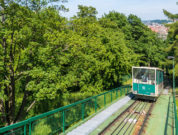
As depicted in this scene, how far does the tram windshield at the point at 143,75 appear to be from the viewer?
16.8 m

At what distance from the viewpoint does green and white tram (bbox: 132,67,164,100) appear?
1656 centimetres

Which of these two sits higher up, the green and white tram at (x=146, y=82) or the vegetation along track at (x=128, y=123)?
the green and white tram at (x=146, y=82)

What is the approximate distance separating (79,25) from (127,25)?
2657 cm

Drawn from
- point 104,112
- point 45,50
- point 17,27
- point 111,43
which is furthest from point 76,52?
point 111,43

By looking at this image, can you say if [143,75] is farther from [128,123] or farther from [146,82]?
[128,123]

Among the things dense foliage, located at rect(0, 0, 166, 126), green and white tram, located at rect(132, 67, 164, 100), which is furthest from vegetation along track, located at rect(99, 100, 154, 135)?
dense foliage, located at rect(0, 0, 166, 126)

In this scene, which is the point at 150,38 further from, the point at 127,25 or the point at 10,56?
the point at 10,56

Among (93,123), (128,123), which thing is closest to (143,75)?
(128,123)

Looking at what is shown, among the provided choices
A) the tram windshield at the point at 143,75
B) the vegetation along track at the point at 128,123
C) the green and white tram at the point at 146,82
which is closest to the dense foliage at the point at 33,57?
the vegetation along track at the point at 128,123

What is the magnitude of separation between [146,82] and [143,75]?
83 centimetres

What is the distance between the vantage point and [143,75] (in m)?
17.4

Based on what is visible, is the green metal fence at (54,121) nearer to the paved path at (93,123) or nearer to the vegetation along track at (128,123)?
the paved path at (93,123)

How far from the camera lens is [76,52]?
12172 mm

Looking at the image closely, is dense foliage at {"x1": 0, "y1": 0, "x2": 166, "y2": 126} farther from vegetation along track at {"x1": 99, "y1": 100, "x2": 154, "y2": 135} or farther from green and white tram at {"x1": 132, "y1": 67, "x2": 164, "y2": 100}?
green and white tram at {"x1": 132, "y1": 67, "x2": 164, "y2": 100}
